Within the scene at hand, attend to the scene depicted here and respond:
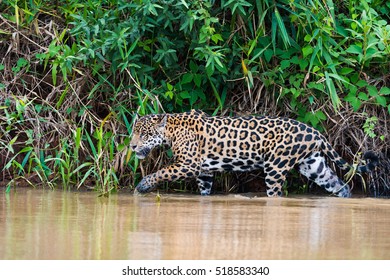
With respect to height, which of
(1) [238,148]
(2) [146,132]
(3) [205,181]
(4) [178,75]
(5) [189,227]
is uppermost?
(4) [178,75]

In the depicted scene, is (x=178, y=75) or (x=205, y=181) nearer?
(x=205, y=181)

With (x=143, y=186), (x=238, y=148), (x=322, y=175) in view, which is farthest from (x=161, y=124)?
(x=322, y=175)

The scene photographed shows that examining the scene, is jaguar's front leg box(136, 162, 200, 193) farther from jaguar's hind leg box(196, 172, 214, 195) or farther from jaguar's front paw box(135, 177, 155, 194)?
jaguar's hind leg box(196, 172, 214, 195)

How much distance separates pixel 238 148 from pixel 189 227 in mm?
2699

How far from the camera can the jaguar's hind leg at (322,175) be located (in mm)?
8477

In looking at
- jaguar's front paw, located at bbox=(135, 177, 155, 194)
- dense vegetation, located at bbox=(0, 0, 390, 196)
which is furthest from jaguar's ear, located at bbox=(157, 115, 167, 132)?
jaguar's front paw, located at bbox=(135, 177, 155, 194)

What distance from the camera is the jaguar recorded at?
8.34 meters

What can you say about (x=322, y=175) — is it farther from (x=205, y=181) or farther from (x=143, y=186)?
(x=143, y=186)

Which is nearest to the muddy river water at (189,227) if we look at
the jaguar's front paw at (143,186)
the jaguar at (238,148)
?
the jaguar's front paw at (143,186)

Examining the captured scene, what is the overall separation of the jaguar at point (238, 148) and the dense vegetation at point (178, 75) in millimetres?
203

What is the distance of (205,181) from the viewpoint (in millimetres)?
Result: 8617

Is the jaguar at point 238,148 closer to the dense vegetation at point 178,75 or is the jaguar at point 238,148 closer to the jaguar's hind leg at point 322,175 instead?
the jaguar's hind leg at point 322,175

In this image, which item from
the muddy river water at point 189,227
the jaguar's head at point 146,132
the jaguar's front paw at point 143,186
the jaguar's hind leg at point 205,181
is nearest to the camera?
the muddy river water at point 189,227

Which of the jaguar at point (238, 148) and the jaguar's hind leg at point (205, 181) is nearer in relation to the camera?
the jaguar at point (238, 148)
